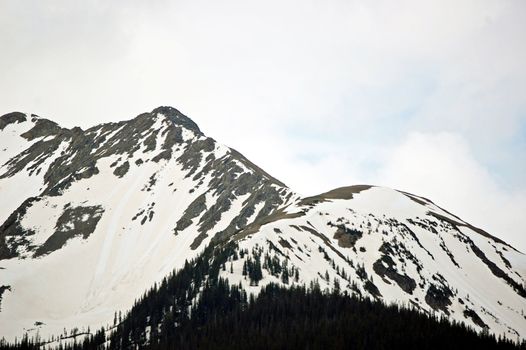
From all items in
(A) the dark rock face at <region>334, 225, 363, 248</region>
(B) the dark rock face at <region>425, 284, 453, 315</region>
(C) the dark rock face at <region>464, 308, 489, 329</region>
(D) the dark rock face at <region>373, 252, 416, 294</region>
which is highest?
(A) the dark rock face at <region>334, 225, 363, 248</region>

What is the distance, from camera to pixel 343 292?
117 metres

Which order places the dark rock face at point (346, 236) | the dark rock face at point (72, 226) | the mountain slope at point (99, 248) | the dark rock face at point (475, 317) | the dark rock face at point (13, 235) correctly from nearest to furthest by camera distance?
1. the dark rock face at point (475, 317)
2. the mountain slope at point (99, 248)
3. the dark rock face at point (346, 236)
4. the dark rock face at point (13, 235)
5. the dark rock face at point (72, 226)

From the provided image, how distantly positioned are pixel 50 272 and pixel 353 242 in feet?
294

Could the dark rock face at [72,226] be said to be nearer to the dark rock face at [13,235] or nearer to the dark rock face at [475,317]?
the dark rock face at [13,235]

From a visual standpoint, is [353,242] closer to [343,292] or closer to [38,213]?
[343,292]

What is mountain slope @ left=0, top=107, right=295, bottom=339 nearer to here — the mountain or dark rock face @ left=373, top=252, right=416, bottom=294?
the mountain

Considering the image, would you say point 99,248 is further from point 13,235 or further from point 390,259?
point 390,259

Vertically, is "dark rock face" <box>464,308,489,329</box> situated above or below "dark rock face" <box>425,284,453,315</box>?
below

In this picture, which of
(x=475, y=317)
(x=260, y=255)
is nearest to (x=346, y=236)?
(x=475, y=317)

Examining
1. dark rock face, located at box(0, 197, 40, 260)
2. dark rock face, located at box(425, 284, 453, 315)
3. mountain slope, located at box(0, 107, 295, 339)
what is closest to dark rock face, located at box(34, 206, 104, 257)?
mountain slope, located at box(0, 107, 295, 339)

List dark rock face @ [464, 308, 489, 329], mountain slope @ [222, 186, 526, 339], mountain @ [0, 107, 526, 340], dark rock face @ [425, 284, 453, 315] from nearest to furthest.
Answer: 1. mountain slope @ [222, 186, 526, 339]
2. mountain @ [0, 107, 526, 340]
3. dark rock face @ [464, 308, 489, 329]
4. dark rock face @ [425, 284, 453, 315]

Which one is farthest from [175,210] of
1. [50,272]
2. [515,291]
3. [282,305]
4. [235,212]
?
[515,291]

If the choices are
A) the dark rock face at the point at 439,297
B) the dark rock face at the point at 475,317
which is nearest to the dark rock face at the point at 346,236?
the dark rock face at the point at 439,297

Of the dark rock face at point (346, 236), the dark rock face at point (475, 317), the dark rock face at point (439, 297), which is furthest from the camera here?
the dark rock face at point (346, 236)
